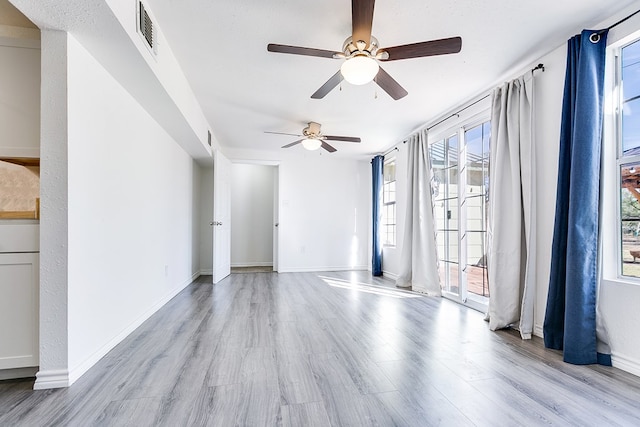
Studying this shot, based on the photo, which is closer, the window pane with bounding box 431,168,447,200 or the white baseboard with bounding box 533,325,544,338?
the white baseboard with bounding box 533,325,544,338

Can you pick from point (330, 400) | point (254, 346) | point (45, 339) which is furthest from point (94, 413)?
point (330, 400)

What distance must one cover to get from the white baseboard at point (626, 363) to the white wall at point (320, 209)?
437 cm

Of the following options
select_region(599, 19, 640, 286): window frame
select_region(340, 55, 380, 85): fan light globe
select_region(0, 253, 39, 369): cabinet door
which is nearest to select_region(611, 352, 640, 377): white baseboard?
select_region(599, 19, 640, 286): window frame

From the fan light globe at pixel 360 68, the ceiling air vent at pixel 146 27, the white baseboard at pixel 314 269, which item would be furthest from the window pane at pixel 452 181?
the ceiling air vent at pixel 146 27

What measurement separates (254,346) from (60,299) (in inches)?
49.6

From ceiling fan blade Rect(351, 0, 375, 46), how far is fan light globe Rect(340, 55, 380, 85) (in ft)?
0.35

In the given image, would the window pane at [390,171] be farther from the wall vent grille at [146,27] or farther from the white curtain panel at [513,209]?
the wall vent grille at [146,27]

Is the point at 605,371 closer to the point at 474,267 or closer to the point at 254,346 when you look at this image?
the point at 474,267

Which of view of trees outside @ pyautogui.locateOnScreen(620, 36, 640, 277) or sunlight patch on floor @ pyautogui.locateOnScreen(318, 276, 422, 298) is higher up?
view of trees outside @ pyautogui.locateOnScreen(620, 36, 640, 277)

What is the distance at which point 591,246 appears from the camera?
200 cm

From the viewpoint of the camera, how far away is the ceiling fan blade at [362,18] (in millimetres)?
1606

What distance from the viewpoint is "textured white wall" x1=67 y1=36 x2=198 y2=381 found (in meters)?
1.77

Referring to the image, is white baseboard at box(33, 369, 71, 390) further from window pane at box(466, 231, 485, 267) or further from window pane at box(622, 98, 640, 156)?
window pane at box(622, 98, 640, 156)

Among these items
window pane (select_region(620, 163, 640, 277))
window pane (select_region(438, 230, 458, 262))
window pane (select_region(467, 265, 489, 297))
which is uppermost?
window pane (select_region(620, 163, 640, 277))
